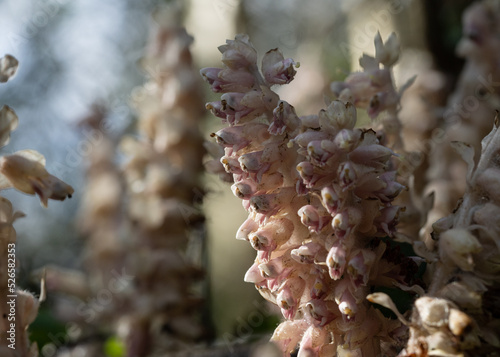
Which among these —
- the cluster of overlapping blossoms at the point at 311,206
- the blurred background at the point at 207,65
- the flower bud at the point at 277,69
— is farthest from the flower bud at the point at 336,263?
the blurred background at the point at 207,65

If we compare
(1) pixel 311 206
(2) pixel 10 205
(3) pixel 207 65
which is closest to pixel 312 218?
(1) pixel 311 206

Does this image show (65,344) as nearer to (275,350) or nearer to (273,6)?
(275,350)

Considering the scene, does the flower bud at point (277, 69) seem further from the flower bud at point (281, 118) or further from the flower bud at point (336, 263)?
the flower bud at point (336, 263)

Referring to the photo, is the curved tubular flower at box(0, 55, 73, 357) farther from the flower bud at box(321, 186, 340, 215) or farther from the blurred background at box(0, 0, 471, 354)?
the blurred background at box(0, 0, 471, 354)

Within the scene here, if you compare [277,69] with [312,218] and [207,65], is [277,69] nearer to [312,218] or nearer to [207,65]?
[312,218]

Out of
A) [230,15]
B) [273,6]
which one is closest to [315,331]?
[230,15]
